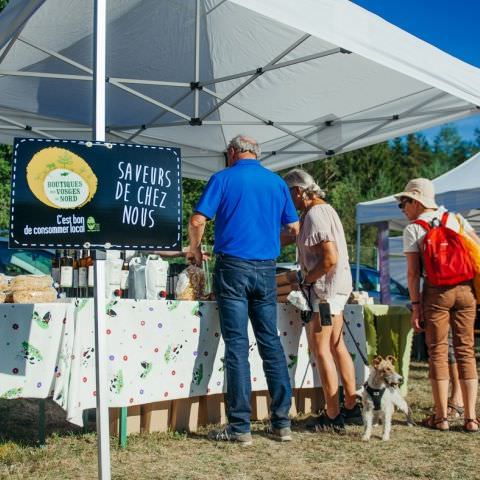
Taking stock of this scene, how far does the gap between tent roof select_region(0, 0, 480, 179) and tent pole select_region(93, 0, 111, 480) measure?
1.19m

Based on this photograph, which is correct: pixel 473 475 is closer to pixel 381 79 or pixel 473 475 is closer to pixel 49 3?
pixel 381 79

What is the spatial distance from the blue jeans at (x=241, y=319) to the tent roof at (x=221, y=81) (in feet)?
4.33

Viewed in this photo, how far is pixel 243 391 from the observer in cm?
359

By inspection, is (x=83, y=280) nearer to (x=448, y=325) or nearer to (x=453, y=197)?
(x=448, y=325)

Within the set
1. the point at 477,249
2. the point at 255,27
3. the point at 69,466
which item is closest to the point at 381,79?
the point at 255,27

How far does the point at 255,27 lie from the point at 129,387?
307 cm

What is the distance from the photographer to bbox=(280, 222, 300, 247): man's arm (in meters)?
3.89

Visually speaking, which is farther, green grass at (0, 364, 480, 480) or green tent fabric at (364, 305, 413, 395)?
green tent fabric at (364, 305, 413, 395)

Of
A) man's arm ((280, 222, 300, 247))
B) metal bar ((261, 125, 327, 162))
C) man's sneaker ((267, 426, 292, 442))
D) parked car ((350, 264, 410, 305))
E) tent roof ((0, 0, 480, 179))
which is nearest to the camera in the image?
man's sneaker ((267, 426, 292, 442))

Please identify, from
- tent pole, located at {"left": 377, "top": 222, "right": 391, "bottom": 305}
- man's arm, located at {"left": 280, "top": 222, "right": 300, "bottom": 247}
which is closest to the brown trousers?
man's arm, located at {"left": 280, "top": 222, "right": 300, "bottom": 247}

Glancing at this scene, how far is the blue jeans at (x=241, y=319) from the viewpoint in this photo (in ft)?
11.8

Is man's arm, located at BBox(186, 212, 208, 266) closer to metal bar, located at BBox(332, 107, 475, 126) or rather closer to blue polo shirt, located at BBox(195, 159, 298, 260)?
blue polo shirt, located at BBox(195, 159, 298, 260)

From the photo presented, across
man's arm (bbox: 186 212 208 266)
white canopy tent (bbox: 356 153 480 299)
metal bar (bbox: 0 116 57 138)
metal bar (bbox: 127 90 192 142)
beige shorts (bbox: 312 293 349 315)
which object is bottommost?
beige shorts (bbox: 312 293 349 315)

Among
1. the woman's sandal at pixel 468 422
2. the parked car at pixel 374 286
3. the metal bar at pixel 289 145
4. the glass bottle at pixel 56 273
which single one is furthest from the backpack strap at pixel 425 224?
the parked car at pixel 374 286
